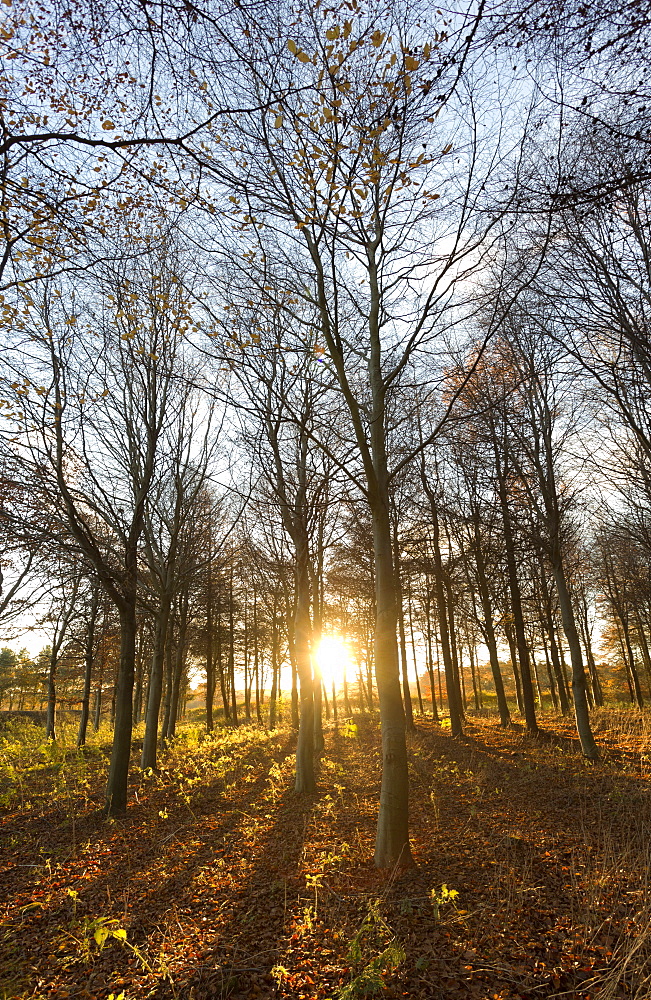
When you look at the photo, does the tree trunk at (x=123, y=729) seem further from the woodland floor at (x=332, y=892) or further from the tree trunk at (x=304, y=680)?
the tree trunk at (x=304, y=680)

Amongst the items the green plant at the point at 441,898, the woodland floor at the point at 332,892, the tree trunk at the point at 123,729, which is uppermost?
the tree trunk at the point at 123,729

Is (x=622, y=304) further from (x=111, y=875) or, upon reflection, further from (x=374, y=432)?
(x=111, y=875)

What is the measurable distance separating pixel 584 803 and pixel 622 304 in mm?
6865

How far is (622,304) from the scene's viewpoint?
619 cm

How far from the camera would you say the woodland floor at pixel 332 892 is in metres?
3.28

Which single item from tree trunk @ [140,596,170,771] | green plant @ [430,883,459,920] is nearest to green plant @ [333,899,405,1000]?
green plant @ [430,883,459,920]

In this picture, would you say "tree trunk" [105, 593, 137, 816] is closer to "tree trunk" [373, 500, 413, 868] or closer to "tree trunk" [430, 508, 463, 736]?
"tree trunk" [373, 500, 413, 868]

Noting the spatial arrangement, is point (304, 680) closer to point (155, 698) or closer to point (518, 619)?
point (155, 698)

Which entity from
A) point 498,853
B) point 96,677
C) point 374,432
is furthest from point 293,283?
point 96,677

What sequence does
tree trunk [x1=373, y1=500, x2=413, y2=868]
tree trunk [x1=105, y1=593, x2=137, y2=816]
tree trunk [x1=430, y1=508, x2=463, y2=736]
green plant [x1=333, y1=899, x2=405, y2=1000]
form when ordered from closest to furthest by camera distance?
green plant [x1=333, y1=899, x2=405, y2=1000] → tree trunk [x1=373, y1=500, x2=413, y2=868] → tree trunk [x1=105, y1=593, x2=137, y2=816] → tree trunk [x1=430, y1=508, x2=463, y2=736]

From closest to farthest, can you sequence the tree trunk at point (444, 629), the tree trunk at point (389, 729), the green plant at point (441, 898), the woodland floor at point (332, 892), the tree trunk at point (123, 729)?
the woodland floor at point (332, 892), the green plant at point (441, 898), the tree trunk at point (389, 729), the tree trunk at point (123, 729), the tree trunk at point (444, 629)

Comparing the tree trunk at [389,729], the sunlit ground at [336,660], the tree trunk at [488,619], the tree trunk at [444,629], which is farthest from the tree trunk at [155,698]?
the sunlit ground at [336,660]

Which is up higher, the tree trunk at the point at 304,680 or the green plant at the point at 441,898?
the tree trunk at the point at 304,680

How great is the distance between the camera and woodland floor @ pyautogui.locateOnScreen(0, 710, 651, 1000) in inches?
129
